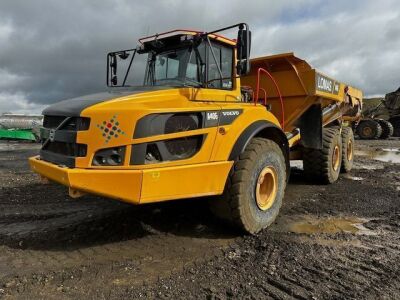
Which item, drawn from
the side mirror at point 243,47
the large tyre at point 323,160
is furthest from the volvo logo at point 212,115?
the large tyre at point 323,160

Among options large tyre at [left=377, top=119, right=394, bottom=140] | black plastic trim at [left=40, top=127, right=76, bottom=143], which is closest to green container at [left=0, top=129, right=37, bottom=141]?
large tyre at [left=377, top=119, right=394, bottom=140]

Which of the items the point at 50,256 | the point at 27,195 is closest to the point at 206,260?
the point at 50,256

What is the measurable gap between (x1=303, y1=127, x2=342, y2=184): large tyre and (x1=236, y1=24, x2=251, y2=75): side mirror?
3761mm

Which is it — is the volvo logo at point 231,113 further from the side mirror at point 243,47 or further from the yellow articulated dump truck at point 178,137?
the side mirror at point 243,47

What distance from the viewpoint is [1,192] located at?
25.0 feet

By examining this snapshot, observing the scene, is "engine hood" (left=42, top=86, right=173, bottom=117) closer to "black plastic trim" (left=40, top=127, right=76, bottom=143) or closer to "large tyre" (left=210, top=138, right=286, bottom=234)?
"black plastic trim" (left=40, top=127, right=76, bottom=143)

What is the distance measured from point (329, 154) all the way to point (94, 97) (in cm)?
486

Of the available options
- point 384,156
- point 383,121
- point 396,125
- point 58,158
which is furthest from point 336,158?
point 396,125

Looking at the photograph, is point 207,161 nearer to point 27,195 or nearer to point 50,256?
point 50,256

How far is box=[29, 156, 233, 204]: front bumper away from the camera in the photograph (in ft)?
12.6

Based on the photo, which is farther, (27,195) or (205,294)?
(27,195)

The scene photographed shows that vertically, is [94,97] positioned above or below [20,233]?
above

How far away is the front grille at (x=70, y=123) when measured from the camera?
4.07m

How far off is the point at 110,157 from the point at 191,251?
1.29m
